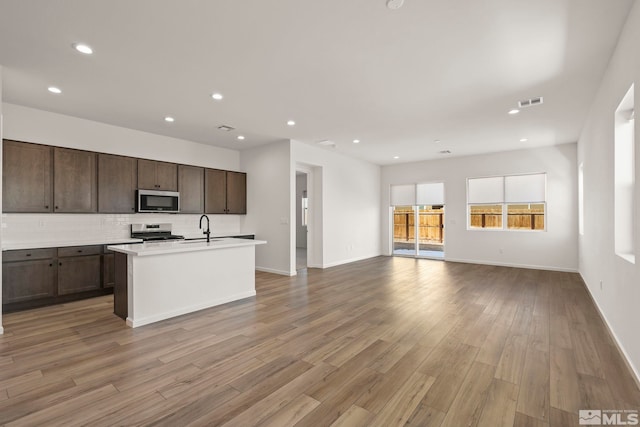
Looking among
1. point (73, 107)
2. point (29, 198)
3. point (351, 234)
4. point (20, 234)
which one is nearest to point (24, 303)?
point (20, 234)

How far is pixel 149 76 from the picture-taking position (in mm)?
3463

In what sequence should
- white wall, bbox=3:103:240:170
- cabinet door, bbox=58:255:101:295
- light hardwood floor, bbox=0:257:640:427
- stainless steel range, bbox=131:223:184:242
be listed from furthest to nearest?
stainless steel range, bbox=131:223:184:242, white wall, bbox=3:103:240:170, cabinet door, bbox=58:255:101:295, light hardwood floor, bbox=0:257:640:427

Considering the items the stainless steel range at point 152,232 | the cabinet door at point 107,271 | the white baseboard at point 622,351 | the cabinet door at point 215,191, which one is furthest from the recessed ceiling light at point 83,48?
the white baseboard at point 622,351

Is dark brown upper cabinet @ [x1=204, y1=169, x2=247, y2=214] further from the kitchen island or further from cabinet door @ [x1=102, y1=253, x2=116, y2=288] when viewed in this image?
the kitchen island

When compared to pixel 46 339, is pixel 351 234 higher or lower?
higher

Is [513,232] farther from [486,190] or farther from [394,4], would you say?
[394,4]

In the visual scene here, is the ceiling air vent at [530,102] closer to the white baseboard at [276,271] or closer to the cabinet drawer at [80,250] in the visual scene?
the white baseboard at [276,271]

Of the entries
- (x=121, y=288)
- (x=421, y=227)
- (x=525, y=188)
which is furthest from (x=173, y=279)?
(x=525, y=188)

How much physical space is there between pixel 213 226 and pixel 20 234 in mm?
3163

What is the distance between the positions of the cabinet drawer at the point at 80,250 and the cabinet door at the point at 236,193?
2.67 meters

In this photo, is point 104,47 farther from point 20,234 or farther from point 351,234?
point 351,234

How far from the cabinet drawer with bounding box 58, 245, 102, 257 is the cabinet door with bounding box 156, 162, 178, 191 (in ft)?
5.09

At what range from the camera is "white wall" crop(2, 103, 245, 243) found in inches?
173

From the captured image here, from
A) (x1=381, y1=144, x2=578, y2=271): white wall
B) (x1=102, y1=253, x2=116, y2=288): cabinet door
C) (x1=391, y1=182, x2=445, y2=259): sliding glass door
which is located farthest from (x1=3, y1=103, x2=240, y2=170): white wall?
(x1=381, y1=144, x2=578, y2=271): white wall
